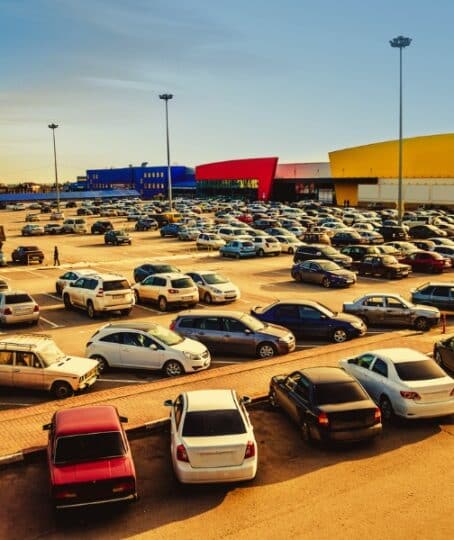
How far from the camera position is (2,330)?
886 inches

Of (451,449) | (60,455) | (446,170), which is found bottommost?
(451,449)

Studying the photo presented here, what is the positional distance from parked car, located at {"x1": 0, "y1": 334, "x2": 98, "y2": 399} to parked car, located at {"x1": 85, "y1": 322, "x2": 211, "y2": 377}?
140cm

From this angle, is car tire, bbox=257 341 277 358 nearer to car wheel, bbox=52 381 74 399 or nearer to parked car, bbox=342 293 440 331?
parked car, bbox=342 293 440 331

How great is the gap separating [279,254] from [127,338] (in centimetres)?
2888

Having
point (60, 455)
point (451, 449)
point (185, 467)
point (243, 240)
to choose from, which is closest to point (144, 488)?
point (185, 467)

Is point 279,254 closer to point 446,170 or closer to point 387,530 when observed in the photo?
point 387,530

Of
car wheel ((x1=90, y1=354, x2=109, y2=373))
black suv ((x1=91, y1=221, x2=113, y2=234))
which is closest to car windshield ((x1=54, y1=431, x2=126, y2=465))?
car wheel ((x1=90, y1=354, x2=109, y2=373))

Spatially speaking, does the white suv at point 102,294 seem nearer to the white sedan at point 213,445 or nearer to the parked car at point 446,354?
the parked car at point 446,354

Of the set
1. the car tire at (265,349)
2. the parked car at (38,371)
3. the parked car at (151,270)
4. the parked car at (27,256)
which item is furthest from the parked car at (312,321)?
the parked car at (27,256)

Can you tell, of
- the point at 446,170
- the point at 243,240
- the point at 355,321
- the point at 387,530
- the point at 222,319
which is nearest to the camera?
the point at 387,530

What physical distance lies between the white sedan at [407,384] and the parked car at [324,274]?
53.7 feet

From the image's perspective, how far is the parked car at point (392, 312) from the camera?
21812 mm

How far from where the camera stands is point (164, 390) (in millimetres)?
15078

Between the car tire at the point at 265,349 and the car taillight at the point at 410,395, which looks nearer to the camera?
the car taillight at the point at 410,395
